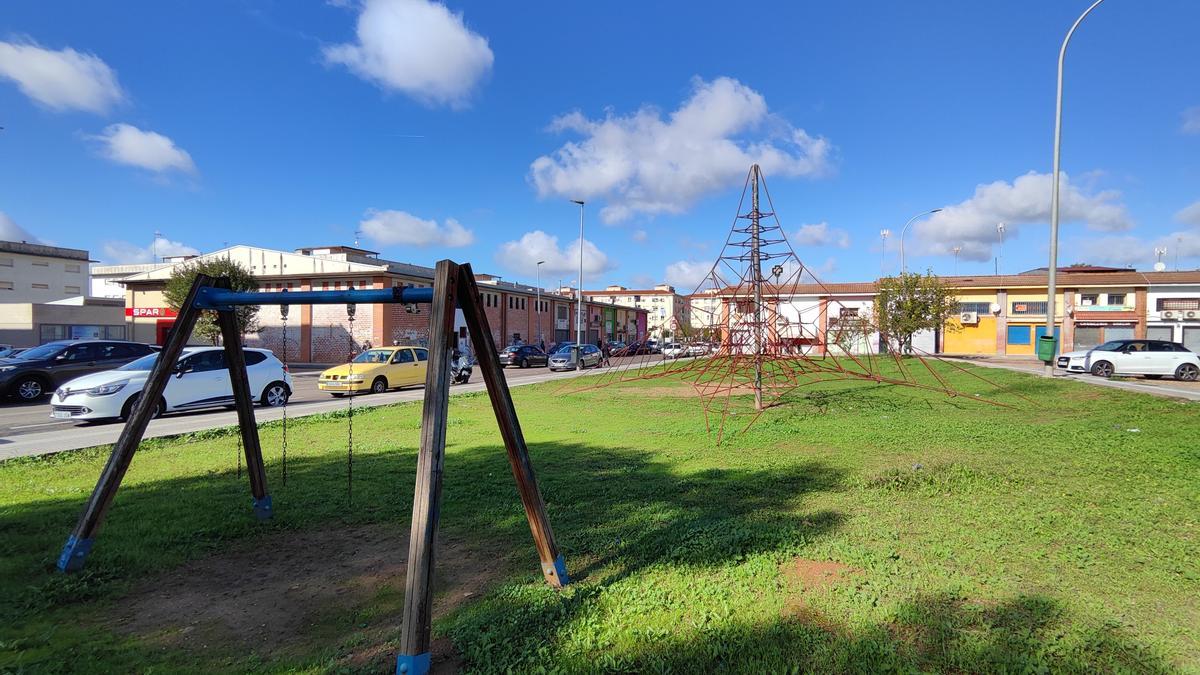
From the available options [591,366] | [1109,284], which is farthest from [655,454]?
[1109,284]

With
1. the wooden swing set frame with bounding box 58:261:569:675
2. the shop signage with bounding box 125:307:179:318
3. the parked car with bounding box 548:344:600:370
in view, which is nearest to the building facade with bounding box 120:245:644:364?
the shop signage with bounding box 125:307:179:318

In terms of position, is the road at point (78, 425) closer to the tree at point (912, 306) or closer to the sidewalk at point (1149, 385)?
the sidewalk at point (1149, 385)

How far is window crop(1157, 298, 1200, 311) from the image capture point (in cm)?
4375

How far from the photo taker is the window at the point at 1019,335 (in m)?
46.0

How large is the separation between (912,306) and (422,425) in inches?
1584

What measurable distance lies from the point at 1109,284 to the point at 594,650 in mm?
56822

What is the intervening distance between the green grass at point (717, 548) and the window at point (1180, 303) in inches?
1894

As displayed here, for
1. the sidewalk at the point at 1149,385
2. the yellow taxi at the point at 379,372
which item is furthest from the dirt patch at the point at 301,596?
the sidewalk at the point at 1149,385

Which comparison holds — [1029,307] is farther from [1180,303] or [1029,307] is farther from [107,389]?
[107,389]

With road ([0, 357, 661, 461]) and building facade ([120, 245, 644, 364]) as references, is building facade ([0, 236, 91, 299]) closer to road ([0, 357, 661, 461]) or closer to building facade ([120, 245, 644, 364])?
building facade ([120, 245, 644, 364])

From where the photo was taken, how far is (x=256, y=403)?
14.4 m

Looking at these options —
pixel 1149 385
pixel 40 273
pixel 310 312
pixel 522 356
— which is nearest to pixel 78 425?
pixel 522 356

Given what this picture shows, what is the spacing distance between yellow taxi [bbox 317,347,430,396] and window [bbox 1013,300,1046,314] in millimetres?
45455

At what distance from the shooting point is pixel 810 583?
3594mm
